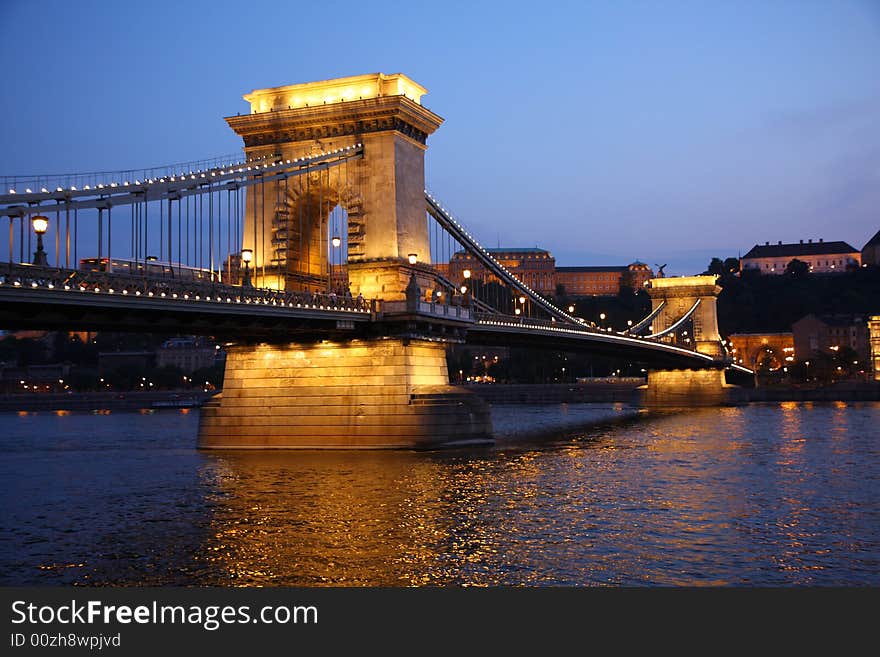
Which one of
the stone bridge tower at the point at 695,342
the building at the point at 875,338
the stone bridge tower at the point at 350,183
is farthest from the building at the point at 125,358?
the stone bridge tower at the point at 350,183

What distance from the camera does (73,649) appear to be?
38.0ft

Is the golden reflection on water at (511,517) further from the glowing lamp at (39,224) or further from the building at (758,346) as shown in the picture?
the building at (758,346)

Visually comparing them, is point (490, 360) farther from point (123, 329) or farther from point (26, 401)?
point (123, 329)

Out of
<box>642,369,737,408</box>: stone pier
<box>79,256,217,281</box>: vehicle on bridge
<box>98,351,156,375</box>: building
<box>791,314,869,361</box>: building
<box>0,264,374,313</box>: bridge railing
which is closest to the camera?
<box>0,264,374,313</box>: bridge railing

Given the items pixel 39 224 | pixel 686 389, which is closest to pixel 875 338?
pixel 686 389

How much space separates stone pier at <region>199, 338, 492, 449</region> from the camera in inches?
1554

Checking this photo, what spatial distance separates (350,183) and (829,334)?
394 ft

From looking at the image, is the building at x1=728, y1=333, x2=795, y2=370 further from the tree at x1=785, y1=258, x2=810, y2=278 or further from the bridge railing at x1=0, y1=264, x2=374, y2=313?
the bridge railing at x1=0, y1=264, x2=374, y2=313

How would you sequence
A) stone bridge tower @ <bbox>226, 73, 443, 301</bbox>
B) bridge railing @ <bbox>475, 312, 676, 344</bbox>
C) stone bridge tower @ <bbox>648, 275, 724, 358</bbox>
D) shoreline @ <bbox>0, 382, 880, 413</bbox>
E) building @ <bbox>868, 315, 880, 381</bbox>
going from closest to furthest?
1. stone bridge tower @ <bbox>226, 73, 443, 301</bbox>
2. bridge railing @ <bbox>475, 312, 676, 344</bbox>
3. stone bridge tower @ <bbox>648, 275, 724, 358</bbox>
4. shoreline @ <bbox>0, 382, 880, 413</bbox>
5. building @ <bbox>868, 315, 880, 381</bbox>

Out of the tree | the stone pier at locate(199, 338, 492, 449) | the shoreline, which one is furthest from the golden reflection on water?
the tree

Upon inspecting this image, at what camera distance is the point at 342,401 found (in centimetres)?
4028

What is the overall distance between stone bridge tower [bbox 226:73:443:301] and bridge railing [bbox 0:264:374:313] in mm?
4630

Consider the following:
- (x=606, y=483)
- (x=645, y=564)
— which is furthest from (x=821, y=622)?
(x=606, y=483)

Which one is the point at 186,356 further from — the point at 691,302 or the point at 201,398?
the point at 691,302
